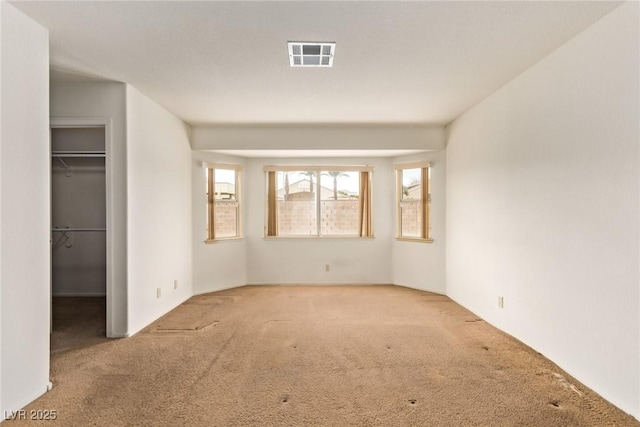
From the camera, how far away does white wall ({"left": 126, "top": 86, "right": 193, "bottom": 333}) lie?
142 inches

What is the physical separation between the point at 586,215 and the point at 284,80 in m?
2.73

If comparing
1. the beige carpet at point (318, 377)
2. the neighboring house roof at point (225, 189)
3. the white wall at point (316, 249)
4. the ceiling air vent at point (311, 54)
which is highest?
the ceiling air vent at point (311, 54)

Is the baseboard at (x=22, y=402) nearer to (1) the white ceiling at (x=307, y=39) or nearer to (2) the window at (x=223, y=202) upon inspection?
(1) the white ceiling at (x=307, y=39)

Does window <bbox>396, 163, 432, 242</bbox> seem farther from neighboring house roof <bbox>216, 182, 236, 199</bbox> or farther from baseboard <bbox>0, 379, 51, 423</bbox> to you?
baseboard <bbox>0, 379, 51, 423</bbox>

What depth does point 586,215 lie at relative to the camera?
247 centimetres

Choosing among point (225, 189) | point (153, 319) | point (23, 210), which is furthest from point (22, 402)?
point (225, 189)

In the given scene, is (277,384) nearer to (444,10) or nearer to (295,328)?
(295,328)

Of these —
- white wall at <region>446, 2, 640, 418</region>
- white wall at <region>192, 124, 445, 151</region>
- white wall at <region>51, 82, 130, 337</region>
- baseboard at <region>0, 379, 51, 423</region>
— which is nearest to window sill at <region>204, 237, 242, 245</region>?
white wall at <region>192, 124, 445, 151</region>

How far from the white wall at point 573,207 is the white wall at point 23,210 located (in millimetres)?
3837

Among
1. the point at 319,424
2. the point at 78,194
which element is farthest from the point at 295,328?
the point at 78,194

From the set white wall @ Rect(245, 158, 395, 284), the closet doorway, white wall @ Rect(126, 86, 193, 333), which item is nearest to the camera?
white wall @ Rect(126, 86, 193, 333)

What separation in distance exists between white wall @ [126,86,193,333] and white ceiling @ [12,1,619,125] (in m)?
0.43

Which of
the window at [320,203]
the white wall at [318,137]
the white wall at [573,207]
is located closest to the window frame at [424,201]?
the white wall at [318,137]

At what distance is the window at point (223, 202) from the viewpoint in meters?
5.42
